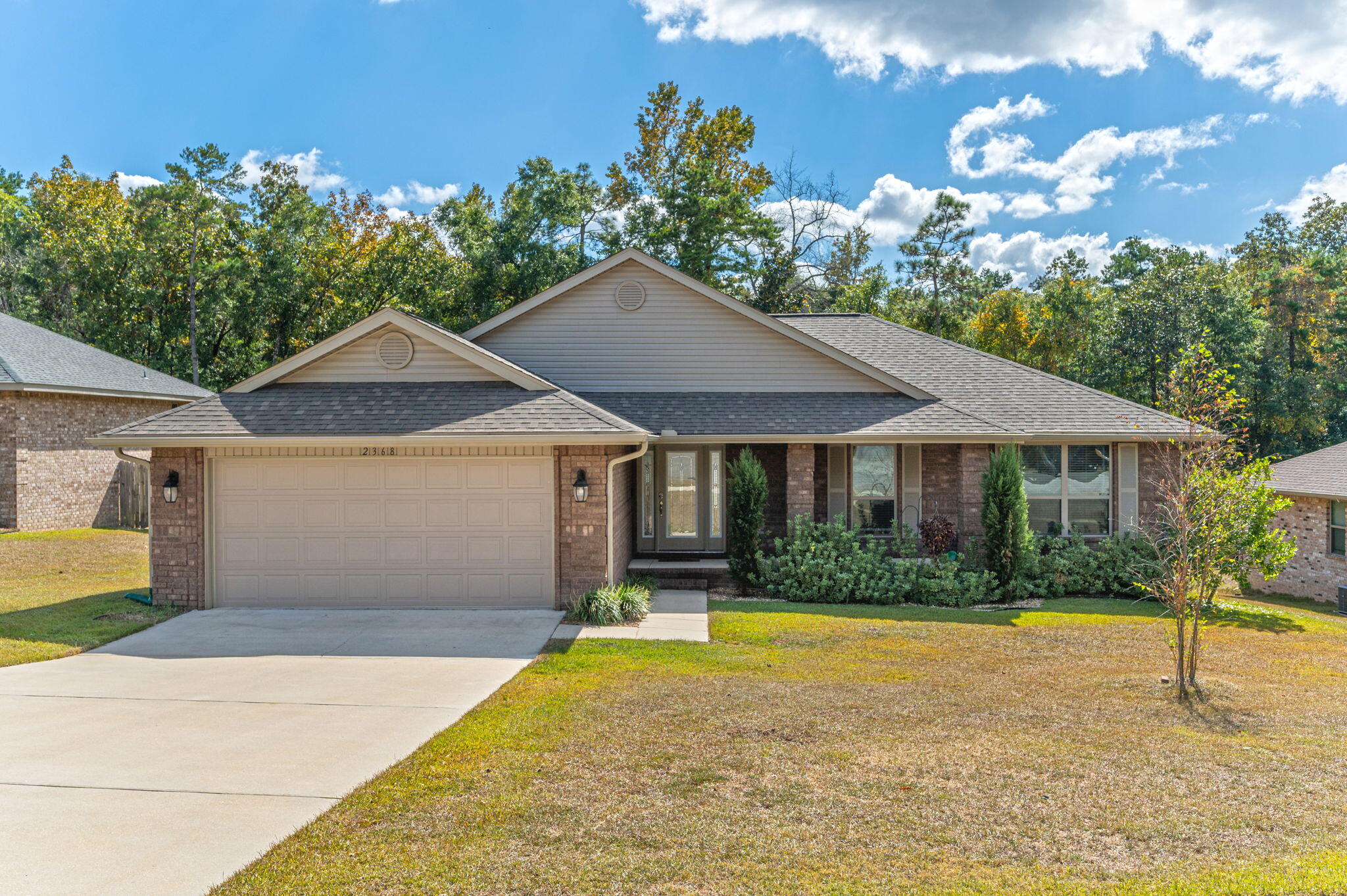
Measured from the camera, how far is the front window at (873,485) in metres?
15.5

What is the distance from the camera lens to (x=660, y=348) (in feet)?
53.1

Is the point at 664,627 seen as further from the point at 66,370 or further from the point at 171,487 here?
the point at 66,370

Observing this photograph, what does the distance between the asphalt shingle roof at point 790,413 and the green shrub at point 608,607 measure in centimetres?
358

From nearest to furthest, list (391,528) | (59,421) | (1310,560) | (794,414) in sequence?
(391,528), (794,414), (1310,560), (59,421)

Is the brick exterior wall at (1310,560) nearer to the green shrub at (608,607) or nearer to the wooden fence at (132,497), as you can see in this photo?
the green shrub at (608,607)

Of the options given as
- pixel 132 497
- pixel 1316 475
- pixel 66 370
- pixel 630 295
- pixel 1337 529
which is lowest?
pixel 1337 529

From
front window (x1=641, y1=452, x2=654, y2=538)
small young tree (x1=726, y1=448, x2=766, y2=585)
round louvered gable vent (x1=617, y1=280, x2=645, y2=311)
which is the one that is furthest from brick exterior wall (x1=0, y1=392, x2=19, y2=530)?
small young tree (x1=726, y1=448, x2=766, y2=585)

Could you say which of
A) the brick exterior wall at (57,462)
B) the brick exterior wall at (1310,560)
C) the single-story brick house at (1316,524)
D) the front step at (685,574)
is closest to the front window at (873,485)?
the front step at (685,574)

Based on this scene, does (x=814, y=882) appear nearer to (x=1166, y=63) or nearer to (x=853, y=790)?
(x=853, y=790)

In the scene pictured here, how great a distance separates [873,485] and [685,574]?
13.7 ft

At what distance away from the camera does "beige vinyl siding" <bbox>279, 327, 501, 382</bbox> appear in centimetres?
1273

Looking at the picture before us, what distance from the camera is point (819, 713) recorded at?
7211mm

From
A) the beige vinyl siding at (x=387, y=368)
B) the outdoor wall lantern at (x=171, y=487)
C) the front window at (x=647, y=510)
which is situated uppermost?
the beige vinyl siding at (x=387, y=368)

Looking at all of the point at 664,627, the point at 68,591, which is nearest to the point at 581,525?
the point at 664,627
